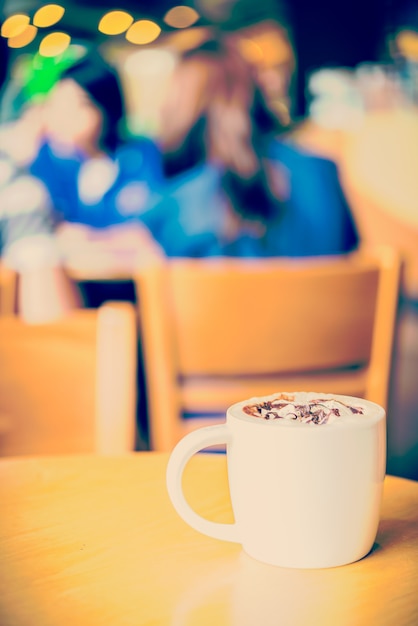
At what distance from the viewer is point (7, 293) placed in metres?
1.11

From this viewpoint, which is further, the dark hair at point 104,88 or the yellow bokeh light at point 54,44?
the dark hair at point 104,88

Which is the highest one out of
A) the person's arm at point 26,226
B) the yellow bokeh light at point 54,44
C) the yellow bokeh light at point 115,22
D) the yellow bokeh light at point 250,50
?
the yellow bokeh light at point 115,22

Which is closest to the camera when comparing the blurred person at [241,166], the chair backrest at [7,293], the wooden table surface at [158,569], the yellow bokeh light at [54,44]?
the wooden table surface at [158,569]

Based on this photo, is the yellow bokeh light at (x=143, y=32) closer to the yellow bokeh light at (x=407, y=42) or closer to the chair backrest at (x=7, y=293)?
the yellow bokeh light at (x=407, y=42)

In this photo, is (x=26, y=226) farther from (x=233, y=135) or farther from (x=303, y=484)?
(x=303, y=484)

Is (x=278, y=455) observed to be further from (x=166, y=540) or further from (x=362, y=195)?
(x=362, y=195)

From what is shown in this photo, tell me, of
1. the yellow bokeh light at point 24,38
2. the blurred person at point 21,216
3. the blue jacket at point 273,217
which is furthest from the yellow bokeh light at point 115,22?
the blue jacket at point 273,217

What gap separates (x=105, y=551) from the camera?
0.45 m

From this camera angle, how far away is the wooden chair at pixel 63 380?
0.90m

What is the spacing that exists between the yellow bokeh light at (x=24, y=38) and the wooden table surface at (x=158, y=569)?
368 cm

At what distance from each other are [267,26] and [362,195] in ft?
3.46

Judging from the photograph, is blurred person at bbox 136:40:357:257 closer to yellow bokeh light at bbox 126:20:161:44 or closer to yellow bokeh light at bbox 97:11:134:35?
yellow bokeh light at bbox 126:20:161:44

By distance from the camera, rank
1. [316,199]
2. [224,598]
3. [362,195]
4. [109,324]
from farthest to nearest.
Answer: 1. [362,195]
2. [316,199]
3. [109,324]
4. [224,598]

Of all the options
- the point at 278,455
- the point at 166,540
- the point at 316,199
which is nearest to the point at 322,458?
the point at 278,455
